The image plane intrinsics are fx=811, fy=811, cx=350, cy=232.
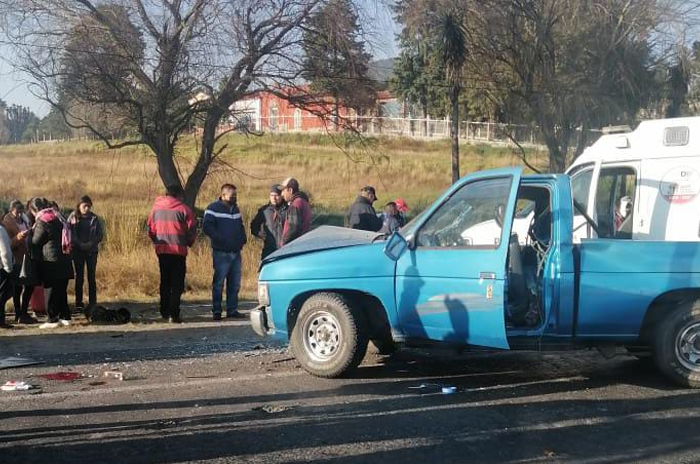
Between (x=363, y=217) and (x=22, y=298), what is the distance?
4786 millimetres

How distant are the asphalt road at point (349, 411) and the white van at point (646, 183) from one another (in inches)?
62.5

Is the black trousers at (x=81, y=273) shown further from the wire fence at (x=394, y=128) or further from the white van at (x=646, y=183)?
the wire fence at (x=394, y=128)

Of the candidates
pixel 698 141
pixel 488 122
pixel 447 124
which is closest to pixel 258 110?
pixel 698 141

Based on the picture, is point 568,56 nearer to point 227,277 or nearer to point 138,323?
point 227,277

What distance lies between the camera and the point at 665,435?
5617mm

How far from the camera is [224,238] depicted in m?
10.9

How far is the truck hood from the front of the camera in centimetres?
743

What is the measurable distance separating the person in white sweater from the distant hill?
11.8 meters

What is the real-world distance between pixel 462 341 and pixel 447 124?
40.8 meters

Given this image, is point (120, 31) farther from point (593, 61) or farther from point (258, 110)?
point (593, 61)

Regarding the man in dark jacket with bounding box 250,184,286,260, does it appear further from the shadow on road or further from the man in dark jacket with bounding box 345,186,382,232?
the shadow on road

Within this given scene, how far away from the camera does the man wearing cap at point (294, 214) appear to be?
10547 mm

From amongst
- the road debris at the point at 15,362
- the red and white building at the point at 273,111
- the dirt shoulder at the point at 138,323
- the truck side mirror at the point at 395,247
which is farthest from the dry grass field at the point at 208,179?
the truck side mirror at the point at 395,247

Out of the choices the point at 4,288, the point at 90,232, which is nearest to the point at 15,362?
the point at 4,288
